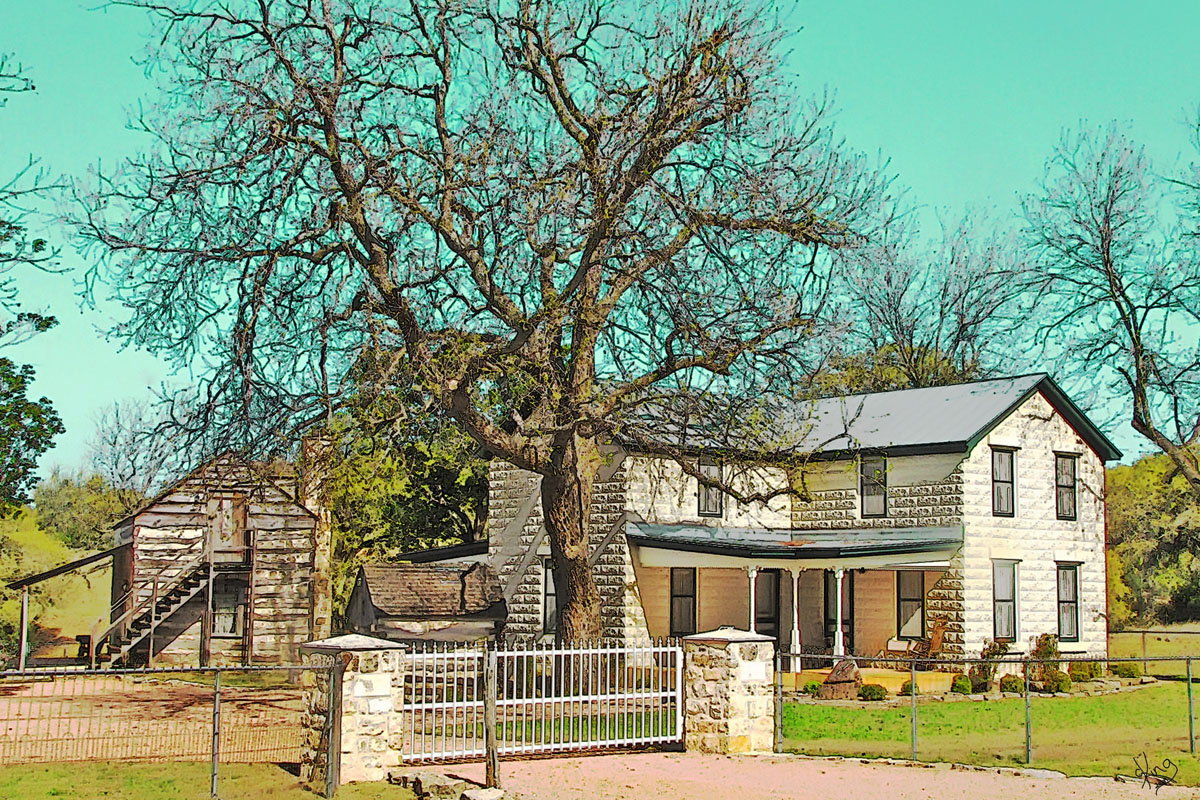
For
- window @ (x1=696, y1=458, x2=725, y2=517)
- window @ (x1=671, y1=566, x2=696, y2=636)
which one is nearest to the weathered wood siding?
window @ (x1=671, y1=566, x2=696, y2=636)

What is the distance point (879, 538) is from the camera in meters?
31.1

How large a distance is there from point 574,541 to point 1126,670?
15944 mm

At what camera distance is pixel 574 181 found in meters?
20.3

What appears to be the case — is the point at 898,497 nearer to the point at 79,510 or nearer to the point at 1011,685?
the point at 1011,685

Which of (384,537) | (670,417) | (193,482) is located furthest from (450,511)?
(670,417)

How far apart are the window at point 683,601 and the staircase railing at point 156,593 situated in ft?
38.5

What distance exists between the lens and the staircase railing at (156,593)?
102ft

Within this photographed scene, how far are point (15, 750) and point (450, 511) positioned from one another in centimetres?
2689

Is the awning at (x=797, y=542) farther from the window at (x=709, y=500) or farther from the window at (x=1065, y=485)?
the window at (x=1065, y=485)

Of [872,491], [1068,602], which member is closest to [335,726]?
[872,491]

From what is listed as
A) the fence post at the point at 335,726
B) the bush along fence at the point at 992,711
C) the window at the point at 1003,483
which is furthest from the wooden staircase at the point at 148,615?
the window at the point at 1003,483

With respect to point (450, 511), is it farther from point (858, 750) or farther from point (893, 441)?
point (858, 750)

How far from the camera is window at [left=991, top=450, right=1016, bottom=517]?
30.9 metres

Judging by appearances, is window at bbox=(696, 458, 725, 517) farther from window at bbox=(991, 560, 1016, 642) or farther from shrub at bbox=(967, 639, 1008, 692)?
shrub at bbox=(967, 639, 1008, 692)
